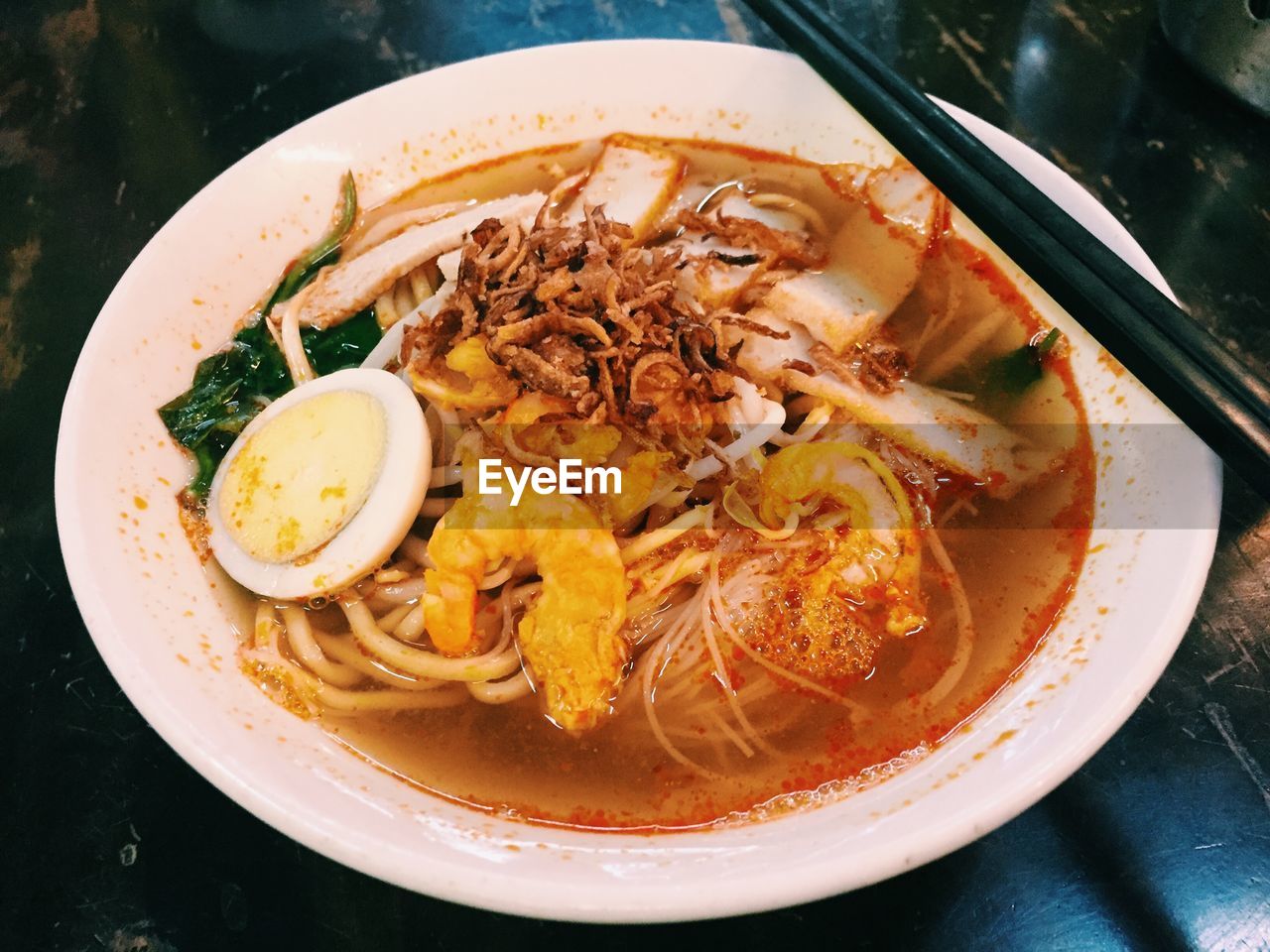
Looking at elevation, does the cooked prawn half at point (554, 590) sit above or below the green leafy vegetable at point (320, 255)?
below

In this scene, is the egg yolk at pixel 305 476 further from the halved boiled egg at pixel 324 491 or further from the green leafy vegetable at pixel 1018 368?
the green leafy vegetable at pixel 1018 368

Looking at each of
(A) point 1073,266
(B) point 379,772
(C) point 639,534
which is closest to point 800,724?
(C) point 639,534

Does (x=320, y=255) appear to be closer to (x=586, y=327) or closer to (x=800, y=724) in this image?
(x=586, y=327)

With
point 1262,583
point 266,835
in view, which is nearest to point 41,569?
point 266,835

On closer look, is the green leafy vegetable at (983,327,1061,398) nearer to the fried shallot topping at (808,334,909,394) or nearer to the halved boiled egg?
the fried shallot topping at (808,334,909,394)

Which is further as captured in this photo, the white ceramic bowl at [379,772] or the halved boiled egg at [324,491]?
the halved boiled egg at [324,491]

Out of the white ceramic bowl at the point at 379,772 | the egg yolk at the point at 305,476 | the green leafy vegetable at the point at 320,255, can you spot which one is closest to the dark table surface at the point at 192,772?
the white ceramic bowl at the point at 379,772
